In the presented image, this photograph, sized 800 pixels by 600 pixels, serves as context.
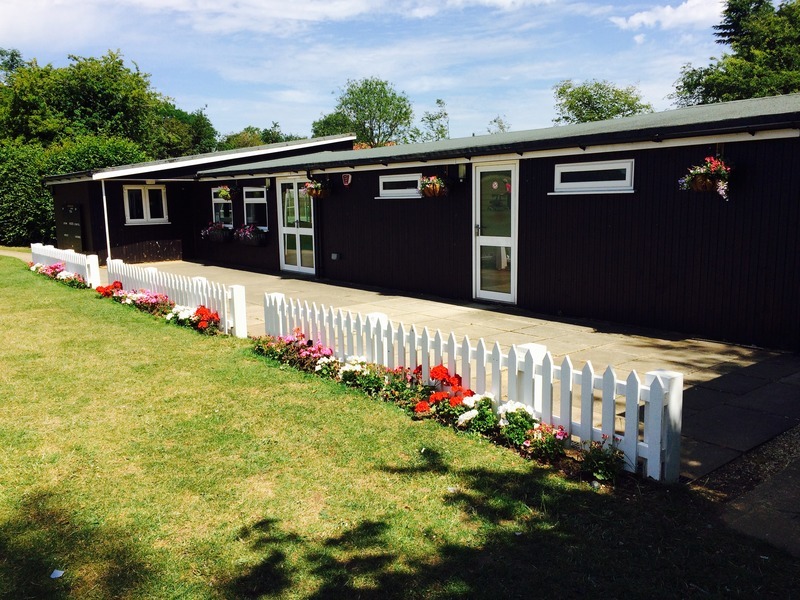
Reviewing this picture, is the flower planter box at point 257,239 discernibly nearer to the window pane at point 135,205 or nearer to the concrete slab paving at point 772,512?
the window pane at point 135,205

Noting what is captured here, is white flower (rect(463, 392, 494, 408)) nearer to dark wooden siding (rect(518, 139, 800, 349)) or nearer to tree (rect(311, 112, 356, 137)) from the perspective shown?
dark wooden siding (rect(518, 139, 800, 349))

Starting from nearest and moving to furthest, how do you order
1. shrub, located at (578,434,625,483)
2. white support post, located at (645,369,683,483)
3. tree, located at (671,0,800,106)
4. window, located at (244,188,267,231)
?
white support post, located at (645,369,683,483) → shrub, located at (578,434,625,483) → window, located at (244,188,267,231) → tree, located at (671,0,800,106)

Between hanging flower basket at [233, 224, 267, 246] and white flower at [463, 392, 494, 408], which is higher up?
hanging flower basket at [233, 224, 267, 246]

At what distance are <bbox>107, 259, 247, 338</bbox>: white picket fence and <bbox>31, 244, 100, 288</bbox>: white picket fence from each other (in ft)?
4.35

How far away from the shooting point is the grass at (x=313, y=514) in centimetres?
292

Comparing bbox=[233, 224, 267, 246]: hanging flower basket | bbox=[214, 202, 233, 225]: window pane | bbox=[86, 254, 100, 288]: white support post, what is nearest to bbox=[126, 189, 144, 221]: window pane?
bbox=[214, 202, 233, 225]: window pane

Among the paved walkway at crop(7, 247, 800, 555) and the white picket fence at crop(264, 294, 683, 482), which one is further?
the paved walkway at crop(7, 247, 800, 555)

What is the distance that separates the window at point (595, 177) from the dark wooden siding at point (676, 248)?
0.10 m

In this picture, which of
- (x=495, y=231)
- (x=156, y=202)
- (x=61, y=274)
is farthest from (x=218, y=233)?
(x=495, y=231)

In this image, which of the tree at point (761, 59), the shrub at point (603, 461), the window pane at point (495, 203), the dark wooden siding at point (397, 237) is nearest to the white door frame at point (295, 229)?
the dark wooden siding at point (397, 237)

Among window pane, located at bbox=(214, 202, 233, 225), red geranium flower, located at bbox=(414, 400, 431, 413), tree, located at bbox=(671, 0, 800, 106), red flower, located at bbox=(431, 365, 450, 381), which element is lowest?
red geranium flower, located at bbox=(414, 400, 431, 413)

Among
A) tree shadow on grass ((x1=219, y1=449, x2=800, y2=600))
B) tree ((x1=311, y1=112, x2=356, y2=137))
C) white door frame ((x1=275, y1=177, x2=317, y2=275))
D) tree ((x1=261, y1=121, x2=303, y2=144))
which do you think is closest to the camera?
tree shadow on grass ((x1=219, y1=449, x2=800, y2=600))

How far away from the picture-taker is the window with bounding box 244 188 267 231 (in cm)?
1658

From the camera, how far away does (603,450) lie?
398 centimetres
